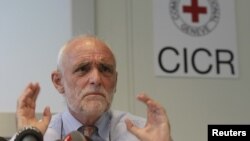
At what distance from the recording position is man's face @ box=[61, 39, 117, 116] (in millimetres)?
1673

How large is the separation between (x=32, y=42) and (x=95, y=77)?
1.13 meters

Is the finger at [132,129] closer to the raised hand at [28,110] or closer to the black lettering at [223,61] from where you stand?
the raised hand at [28,110]

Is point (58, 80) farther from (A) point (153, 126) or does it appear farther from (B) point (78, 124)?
(A) point (153, 126)

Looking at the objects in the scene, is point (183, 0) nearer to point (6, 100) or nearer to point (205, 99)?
point (205, 99)

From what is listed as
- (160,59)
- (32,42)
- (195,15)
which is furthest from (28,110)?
(195,15)

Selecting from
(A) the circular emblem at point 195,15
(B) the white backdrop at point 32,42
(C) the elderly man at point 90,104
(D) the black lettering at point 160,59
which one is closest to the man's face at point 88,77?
(C) the elderly man at point 90,104

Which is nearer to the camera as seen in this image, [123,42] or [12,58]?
[12,58]

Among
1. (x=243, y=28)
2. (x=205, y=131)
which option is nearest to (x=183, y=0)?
(x=243, y=28)

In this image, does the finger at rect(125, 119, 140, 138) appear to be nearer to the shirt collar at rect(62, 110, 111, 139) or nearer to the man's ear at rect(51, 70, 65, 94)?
the shirt collar at rect(62, 110, 111, 139)

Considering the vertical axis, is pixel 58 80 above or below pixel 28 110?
above

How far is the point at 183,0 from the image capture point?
3.00 meters

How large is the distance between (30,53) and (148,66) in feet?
2.52

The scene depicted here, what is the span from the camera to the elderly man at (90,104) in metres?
1.64

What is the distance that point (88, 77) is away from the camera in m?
1.71
